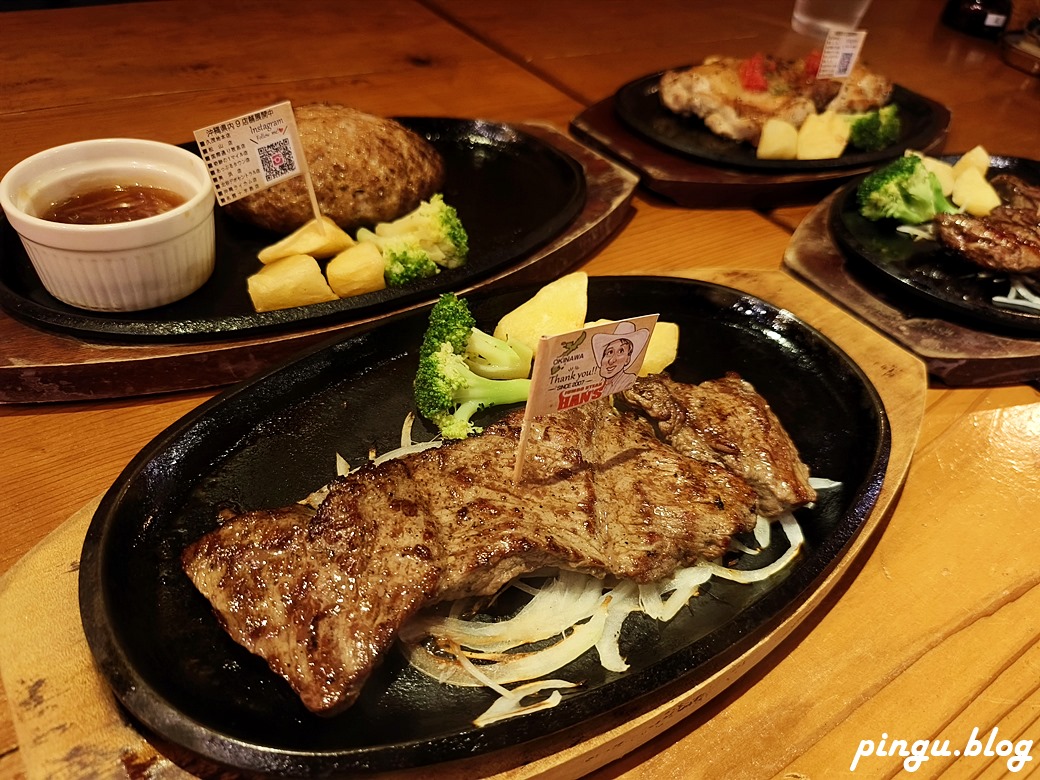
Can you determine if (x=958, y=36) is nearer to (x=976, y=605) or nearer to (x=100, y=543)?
(x=976, y=605)

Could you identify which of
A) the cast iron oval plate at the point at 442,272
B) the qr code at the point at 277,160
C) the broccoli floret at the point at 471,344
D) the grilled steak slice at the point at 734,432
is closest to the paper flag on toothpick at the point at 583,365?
the grilled steak slice at the point at 734,432

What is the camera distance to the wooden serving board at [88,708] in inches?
69.3

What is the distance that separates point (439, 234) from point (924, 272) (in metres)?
2.35

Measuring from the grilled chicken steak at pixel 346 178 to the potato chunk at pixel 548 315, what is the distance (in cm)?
A: 105

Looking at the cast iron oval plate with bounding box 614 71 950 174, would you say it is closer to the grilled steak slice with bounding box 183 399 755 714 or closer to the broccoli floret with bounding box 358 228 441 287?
the broccoli floret with bounding box 358 228 441 287

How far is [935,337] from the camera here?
340 cm

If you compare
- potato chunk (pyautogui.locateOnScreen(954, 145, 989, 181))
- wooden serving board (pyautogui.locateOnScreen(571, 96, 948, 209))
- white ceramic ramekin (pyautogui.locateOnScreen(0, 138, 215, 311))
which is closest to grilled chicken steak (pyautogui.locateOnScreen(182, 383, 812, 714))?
white ceramic ramekin (pyautogui.locateOnScreen(0, 138, 215, 311))

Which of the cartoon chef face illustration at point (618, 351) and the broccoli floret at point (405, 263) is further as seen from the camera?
the broccoli floret at point (405, 263)

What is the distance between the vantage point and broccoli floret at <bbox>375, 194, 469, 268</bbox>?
11.3 ft

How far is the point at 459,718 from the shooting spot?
1.98 metres

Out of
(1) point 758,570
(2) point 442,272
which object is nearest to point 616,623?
(1) point 758,570

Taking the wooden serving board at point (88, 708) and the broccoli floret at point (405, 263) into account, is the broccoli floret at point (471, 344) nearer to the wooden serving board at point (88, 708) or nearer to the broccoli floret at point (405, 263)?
the broccoli floret at point (405, 263)

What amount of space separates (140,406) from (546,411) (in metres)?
1.63

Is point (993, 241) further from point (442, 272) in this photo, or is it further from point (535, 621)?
point (535, 621)
